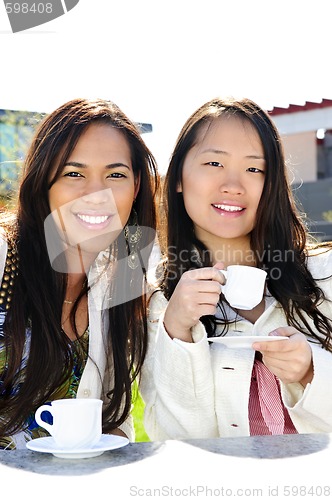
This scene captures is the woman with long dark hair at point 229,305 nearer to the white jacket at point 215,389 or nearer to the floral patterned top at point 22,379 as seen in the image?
the white jacket at point 215,389

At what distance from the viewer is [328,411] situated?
177 centimetres

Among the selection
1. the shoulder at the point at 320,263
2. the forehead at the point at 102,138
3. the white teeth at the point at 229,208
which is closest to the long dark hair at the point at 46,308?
the forehead at the point at 102,138

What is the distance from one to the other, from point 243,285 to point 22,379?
799mm

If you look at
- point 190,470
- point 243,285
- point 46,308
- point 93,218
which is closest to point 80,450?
point 190,470

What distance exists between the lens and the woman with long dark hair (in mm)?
1765

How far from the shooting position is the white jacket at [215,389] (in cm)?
176

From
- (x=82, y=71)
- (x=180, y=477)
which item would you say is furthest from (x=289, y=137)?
(x=180, y=477)

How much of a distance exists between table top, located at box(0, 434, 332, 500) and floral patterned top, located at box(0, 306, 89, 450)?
82 cm

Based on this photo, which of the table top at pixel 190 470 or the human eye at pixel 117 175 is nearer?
the table top at pixel 190 470

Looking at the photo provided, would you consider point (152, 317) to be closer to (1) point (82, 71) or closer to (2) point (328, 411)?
(2) point (328, 411)

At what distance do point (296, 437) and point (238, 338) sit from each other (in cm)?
31

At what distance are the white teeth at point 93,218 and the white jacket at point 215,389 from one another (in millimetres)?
431

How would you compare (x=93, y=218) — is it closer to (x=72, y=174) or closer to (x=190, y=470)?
(x=72, y=174)

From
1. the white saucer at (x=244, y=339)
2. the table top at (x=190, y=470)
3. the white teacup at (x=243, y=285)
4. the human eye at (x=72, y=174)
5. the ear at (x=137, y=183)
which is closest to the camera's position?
the table top at (x=190, y=470)
